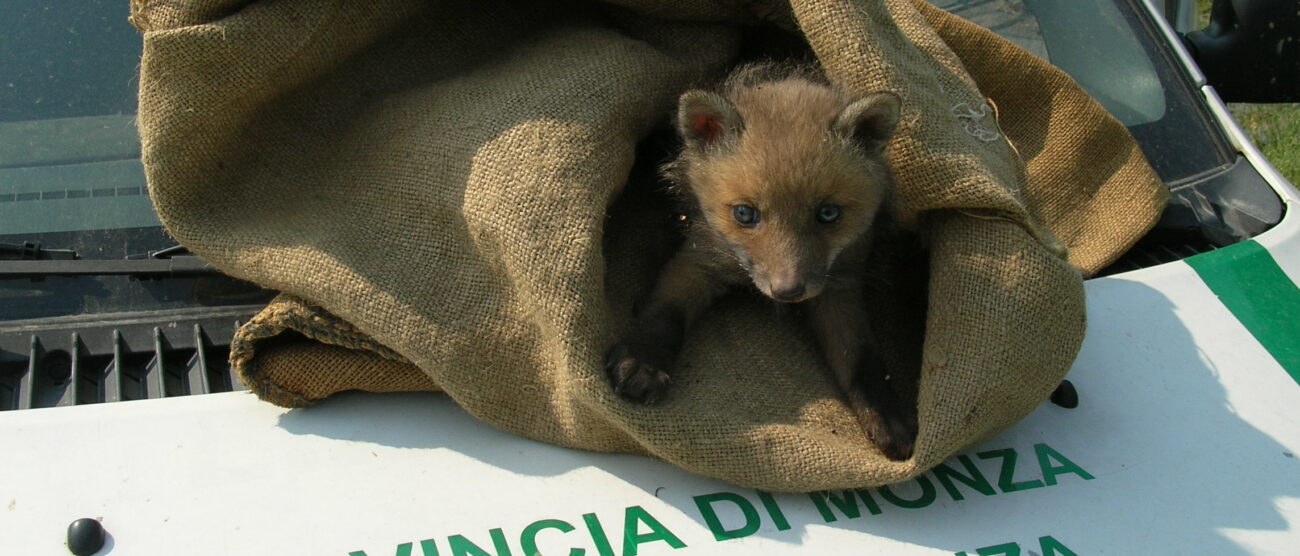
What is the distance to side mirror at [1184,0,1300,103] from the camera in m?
3.40

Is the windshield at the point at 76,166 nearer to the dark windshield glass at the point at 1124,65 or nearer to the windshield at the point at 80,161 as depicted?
the windshield at the point at 80,161

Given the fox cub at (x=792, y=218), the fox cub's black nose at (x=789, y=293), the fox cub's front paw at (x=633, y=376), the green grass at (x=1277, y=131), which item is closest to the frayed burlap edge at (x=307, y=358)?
the fox cub's front paw at (x=633, y=376)

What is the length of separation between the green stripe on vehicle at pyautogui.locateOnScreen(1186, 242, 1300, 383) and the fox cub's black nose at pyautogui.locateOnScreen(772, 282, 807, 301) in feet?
3.68

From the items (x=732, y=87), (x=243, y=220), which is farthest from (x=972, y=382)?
(x=243, y=220)

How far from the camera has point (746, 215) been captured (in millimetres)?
2861

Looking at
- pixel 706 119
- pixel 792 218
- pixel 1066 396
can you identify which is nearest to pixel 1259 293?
pixel 1066 396

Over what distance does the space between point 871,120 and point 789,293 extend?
1.62ft

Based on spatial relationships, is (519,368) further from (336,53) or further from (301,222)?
(336,53)

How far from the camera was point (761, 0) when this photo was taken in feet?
9.57

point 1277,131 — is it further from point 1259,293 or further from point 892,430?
point 892,430

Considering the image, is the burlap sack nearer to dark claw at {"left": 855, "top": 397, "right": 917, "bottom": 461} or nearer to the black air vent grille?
dark claw at {"left": 855, "top": 397, "right": 917, "bottom": 461}

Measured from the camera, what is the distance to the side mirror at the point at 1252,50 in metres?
3.40

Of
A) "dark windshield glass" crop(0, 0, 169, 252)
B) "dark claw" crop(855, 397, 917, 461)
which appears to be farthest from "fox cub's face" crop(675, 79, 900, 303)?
"dark windshield glass" crop(0, 0, 169, 252)

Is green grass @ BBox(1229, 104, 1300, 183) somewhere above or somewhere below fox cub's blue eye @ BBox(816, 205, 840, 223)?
below
